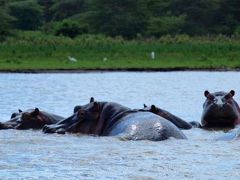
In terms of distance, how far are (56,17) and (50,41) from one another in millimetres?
34613

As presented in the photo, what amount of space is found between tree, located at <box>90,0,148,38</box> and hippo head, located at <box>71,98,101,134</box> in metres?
55.8

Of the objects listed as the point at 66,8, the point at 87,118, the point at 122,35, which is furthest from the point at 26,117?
the point at 66,8

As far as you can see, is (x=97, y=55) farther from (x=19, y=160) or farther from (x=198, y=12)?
(x=19, y=160)

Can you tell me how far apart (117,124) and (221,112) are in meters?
3.08

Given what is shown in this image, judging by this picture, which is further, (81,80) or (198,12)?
(198,12)

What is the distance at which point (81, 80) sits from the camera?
117ft

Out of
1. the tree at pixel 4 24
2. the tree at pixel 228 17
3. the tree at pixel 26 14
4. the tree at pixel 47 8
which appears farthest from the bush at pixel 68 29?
the tree at pixel 47 8

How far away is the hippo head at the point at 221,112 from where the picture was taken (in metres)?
14.7

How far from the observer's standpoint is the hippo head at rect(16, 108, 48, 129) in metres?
13.9

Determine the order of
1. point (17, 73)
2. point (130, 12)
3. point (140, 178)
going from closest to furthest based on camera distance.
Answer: point (140, 178) < point (17, 73) < point (130, 12)

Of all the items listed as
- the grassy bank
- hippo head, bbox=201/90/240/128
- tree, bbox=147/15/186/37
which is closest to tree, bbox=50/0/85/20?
tree, bbox=147/15/186/37

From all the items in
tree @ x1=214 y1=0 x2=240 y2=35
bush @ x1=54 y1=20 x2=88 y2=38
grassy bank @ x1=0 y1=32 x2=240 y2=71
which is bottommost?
grassy bank @ x1=0 y1=32 x2=240 y2=71

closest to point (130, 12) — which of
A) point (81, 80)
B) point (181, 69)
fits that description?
point (181, 69)

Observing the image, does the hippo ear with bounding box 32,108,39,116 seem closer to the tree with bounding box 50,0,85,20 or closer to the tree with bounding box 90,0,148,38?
the tree with bounding box 90,0,148,38
